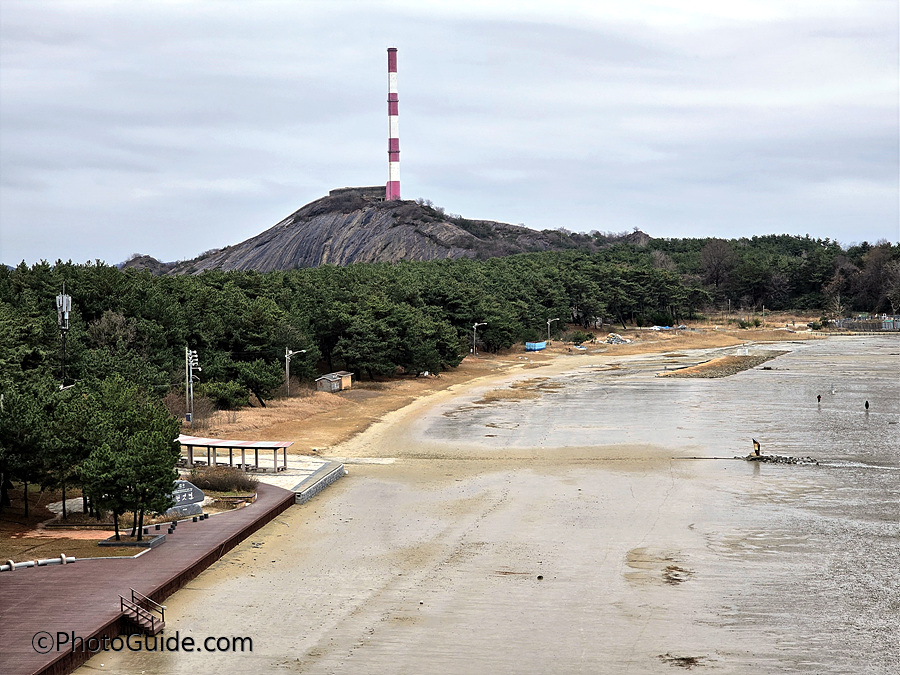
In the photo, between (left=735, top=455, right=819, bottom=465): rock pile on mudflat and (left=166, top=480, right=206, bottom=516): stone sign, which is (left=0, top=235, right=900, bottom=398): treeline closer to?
(left=166, top=480, right=206, bottom=516): stone sign

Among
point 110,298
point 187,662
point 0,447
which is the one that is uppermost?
point 110,298

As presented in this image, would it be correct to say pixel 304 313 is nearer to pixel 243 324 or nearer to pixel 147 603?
pixel 243 324

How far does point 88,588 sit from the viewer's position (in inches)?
892

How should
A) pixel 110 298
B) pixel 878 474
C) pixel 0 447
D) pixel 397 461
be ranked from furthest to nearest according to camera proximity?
1. pixel 110 298
2. pixel 397 461
3. pixel 878 474
4. pixel 0 447

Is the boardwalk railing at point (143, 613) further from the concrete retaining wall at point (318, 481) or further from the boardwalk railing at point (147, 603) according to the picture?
the concrete retaining wall at point (318, 481)

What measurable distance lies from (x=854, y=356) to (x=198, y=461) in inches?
3067

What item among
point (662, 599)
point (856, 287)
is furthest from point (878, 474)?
point (856, 287)

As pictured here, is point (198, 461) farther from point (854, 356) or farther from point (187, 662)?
point (854, 356)

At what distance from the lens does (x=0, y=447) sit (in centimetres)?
2847

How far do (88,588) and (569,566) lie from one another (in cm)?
1322

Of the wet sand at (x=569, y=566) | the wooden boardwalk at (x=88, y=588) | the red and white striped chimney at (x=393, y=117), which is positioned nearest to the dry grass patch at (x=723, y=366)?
the wet sand at (x=569, y=566)

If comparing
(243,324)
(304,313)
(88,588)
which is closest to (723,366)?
(304,313)

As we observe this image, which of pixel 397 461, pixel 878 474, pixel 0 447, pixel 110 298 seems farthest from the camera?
pixel 110 298

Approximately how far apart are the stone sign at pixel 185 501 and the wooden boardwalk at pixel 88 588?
79cm
